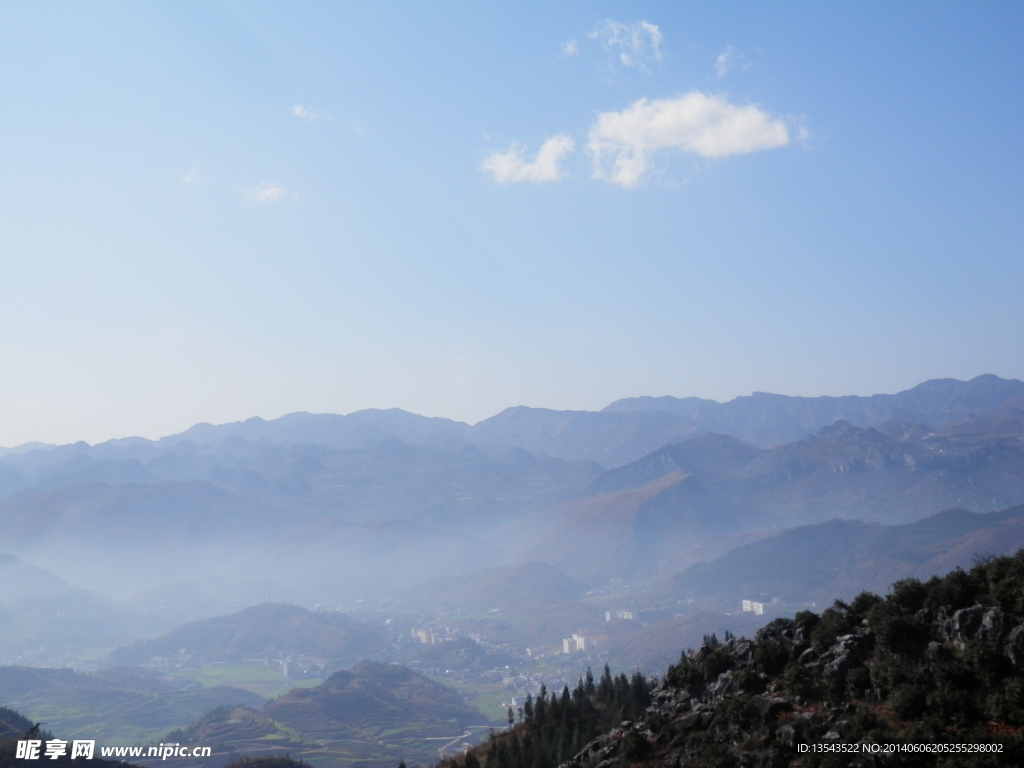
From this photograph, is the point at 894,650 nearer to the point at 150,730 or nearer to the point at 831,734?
the point at 831,734

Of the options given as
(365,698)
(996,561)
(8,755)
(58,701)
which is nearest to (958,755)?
(996,561)

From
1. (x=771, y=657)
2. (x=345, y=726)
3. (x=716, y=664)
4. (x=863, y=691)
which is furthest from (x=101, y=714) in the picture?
(x=863, y=691)

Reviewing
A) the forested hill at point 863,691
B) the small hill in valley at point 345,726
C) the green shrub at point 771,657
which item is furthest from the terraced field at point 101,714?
the green shrub at point 771,657

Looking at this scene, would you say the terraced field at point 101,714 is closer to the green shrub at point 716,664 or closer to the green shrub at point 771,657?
the green shrub at point 716,664

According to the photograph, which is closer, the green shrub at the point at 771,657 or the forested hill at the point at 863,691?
the forested hill at the point at 863,691

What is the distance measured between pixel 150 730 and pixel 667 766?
7232 inches

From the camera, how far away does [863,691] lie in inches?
1292

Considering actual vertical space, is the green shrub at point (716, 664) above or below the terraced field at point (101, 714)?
above

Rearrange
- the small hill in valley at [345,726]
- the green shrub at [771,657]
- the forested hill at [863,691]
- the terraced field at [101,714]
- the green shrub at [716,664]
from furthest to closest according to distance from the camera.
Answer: the terraced field at [101,714] → the small hill in valley at [345,726] → the green shrub at [716,664] → the green shrub at [771,657] → the forested hill at [863,691]

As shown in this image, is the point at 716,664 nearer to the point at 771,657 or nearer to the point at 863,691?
the point at 771,657

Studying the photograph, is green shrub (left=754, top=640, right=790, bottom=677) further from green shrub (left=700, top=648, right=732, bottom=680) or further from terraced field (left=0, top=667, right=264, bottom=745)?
terraced field (left=0, top=667, right=264, bottom=745)

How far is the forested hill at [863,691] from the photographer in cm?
2809

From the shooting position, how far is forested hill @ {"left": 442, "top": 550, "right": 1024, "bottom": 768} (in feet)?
92.2

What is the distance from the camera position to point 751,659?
4059cm
